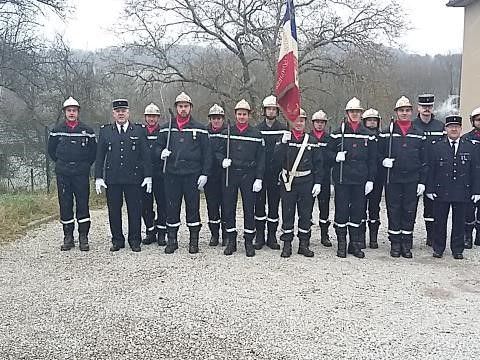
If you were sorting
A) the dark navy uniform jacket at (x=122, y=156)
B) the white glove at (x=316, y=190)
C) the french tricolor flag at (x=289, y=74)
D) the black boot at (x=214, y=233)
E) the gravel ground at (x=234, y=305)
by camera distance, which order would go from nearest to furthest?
the gravel ground at (x=234, y=305)
the french tricolor flag at (x=289, y=74)
the white glove at (x=316, y=190)
the dark navy uniform jacket at (x=122, y=156)
the black boot at (x=214, y=233)

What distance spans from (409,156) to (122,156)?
3501 mm

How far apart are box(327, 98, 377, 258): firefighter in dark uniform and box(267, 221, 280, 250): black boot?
840 millimetres

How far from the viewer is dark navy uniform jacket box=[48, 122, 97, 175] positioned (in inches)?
293

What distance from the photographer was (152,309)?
17.5ft

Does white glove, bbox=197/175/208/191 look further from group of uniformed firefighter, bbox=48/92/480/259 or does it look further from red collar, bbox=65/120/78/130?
red collar, bbox=65/120/78/130

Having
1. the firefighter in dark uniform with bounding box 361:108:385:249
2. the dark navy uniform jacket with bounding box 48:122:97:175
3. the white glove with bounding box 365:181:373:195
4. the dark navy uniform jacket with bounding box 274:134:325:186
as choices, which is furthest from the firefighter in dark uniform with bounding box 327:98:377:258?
the dark navy uniform jacket with bounding box 48:122:97:175

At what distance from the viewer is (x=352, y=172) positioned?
7203mm

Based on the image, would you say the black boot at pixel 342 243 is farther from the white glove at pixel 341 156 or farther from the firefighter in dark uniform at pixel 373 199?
the white glove at pixel 341 156

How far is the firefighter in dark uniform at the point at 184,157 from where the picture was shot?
7285 millimetres

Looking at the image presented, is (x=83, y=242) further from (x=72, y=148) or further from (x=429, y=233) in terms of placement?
(x=429, y=233)

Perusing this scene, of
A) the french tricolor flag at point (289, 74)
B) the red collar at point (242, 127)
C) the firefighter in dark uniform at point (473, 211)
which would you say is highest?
the french tricolor flag at point (289, 74)

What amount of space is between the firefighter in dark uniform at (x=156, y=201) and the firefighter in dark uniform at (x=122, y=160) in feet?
1.21

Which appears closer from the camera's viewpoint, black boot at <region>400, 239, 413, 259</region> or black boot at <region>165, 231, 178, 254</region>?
black boot at <region>400, 239, 413, 259</region>

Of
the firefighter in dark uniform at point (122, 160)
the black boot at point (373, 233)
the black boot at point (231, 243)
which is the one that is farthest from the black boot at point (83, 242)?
the black boot at point (373, 233)
